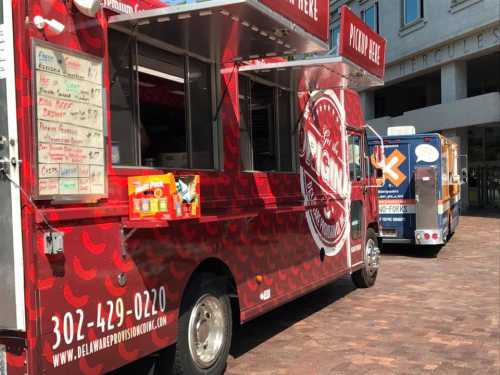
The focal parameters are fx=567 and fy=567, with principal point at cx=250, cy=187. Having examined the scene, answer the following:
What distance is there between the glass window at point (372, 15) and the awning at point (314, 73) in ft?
78.8

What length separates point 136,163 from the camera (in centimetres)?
388

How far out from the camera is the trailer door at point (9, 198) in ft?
9.53

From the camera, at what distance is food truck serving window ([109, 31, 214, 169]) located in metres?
3.76

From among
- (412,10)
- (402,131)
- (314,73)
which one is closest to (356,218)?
(314,73)

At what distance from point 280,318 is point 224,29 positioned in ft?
12.7

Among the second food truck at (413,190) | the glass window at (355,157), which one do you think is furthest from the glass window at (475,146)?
the glass window at (355,157)

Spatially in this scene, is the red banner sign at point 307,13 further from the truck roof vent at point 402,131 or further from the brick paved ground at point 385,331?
the truck roof vent at point 402,131

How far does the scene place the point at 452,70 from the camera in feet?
80.8

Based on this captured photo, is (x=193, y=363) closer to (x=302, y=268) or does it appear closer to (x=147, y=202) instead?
(x=147, y=202)

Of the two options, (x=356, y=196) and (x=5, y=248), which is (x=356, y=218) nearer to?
(x=356, y=196)

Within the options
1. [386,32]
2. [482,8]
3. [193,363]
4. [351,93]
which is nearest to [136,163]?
[193,363]

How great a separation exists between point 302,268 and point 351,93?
3186 millimetres

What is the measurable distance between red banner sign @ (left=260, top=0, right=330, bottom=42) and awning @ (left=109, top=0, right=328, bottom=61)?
46 millimetres

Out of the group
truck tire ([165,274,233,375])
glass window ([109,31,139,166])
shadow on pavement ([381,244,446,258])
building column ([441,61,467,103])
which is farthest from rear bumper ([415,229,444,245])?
building column ([441,61,467,103])
